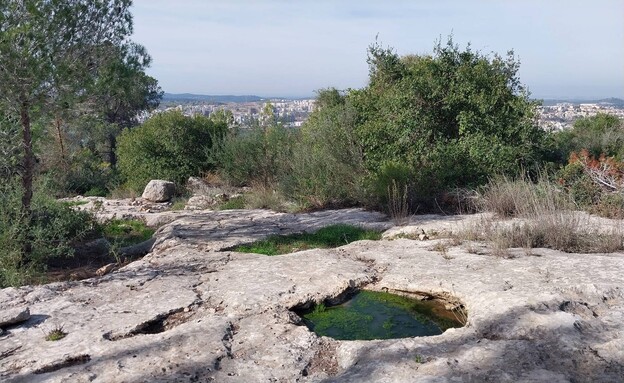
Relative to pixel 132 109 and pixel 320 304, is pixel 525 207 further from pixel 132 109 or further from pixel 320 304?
pixel 132 109

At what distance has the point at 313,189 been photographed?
40.6 ft

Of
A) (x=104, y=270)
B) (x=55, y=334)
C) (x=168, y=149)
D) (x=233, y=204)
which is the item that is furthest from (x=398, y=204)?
(x=168, y=149)

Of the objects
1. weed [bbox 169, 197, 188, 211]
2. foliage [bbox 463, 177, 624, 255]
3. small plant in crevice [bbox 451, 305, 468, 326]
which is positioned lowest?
weed [bbox 169, 197, 188, 211]

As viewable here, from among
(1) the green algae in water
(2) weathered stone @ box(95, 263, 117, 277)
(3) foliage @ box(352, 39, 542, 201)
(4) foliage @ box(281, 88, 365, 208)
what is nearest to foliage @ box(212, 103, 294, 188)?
(4) foliage @ box(281, 88, 365, 208)

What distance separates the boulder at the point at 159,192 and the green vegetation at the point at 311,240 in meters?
7.94

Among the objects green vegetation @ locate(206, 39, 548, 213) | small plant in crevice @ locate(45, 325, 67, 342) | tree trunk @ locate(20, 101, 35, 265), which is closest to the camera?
small plant in crevice @ locate(45, 325, 67, 342)

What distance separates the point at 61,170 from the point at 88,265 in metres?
12.6

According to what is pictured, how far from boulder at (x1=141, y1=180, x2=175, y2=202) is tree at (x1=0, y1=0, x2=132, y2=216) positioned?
7407 millimetres

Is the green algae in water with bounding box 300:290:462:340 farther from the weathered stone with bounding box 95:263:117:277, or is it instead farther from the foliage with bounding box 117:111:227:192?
the foliage with bounding box 117:111:227:192

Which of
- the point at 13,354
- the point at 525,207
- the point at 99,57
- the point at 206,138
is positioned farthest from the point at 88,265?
the point at 206,138

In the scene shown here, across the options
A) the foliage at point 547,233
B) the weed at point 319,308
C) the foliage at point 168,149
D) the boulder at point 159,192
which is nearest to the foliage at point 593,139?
the foliage at point 547,233

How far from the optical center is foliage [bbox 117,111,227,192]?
18297 mm

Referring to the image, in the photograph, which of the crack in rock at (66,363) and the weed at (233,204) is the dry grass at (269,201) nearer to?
the weed at (233,204)

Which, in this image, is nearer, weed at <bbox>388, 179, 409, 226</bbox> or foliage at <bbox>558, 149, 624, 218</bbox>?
foliage at <bbox>558, 149, 624, 218</bbox>
